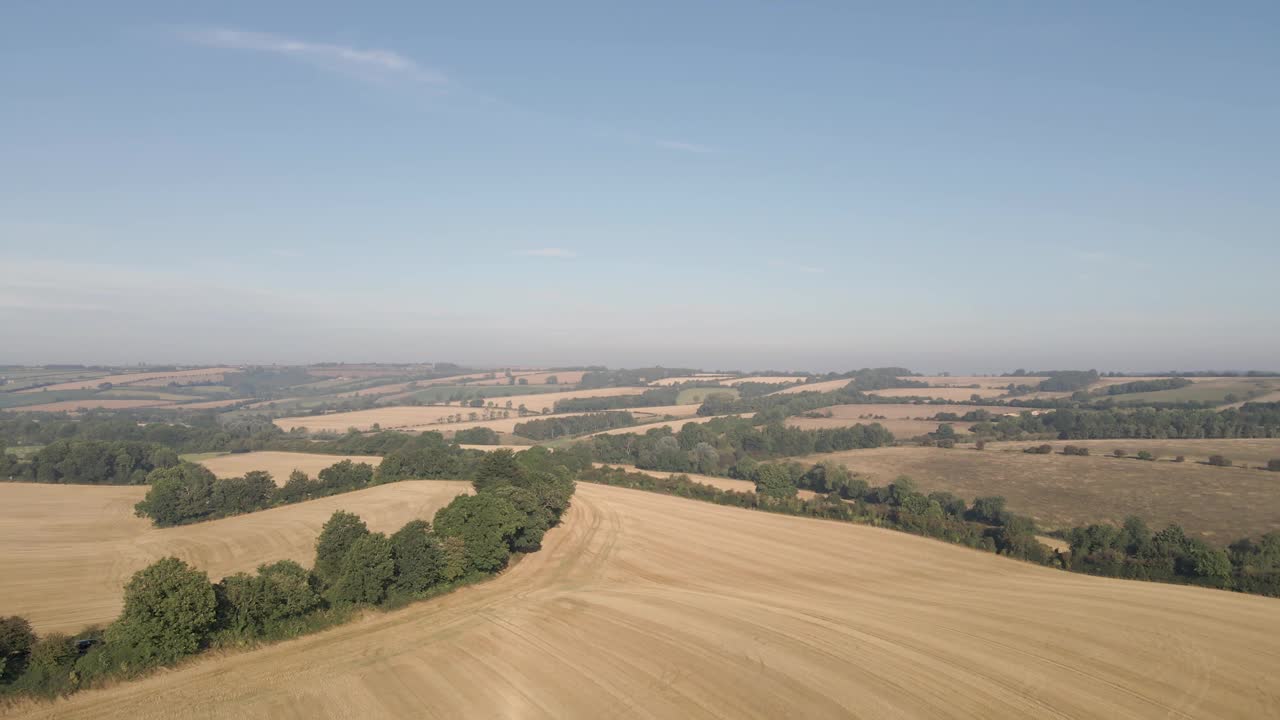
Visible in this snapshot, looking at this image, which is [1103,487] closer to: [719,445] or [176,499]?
[719,445]

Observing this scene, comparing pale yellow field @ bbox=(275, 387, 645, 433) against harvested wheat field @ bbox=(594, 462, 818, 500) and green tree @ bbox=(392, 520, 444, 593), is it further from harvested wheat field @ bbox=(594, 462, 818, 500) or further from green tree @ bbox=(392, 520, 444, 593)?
green tree @ bbox=(392, 520, 444, 593)

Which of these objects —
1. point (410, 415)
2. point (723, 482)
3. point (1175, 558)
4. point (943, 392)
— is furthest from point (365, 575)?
point (943, 392)

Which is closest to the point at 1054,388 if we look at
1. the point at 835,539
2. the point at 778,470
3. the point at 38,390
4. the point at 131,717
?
the point at 778,470

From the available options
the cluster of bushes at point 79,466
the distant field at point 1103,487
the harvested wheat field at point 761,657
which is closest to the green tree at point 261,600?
the harvested wheat field at point 761,657

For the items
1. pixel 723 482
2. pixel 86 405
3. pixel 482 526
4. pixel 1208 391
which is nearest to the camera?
pixel 482 526

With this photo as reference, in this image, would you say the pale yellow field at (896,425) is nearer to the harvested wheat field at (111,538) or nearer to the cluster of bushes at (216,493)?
the harvested wheat field at (111,538)

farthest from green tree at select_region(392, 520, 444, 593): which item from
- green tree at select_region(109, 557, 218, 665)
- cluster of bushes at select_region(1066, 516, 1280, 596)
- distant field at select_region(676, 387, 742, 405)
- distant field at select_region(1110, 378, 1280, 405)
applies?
distant field at select_region(1110, 378, 1280, 405)

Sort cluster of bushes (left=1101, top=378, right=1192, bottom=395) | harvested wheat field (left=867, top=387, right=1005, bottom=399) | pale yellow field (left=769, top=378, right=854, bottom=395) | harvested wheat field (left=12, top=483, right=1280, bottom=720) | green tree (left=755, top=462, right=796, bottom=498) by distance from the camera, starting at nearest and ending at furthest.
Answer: harvested wheat field (left=12, top=483, right=1280, bottom=720) < green tree (left=755, top=462, right=796, bottom=498) < cluster of bushes (left=1101, top=378, right=1192, bottom=395) < harvested wheat field (left=867, top=387, right=1005, bottom=399) < pale yellow field (left=769, top=378, right=854, bottom=395)
